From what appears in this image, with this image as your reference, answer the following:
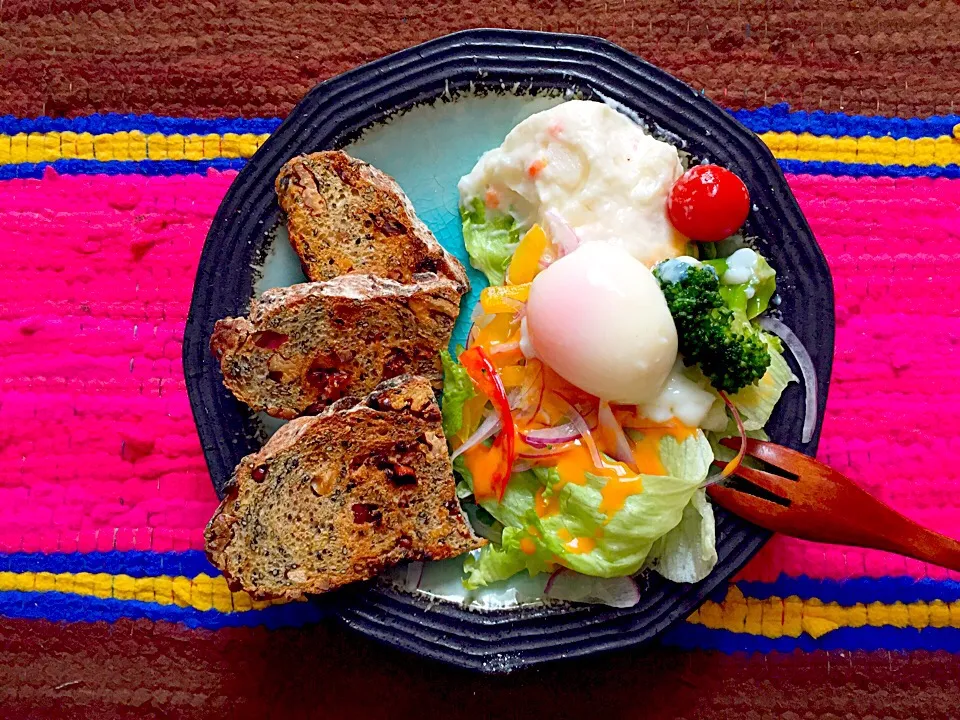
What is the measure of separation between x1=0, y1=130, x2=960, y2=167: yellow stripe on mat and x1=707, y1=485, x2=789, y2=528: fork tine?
1.12 meters

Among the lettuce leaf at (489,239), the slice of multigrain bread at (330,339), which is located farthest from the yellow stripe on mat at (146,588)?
the lettuce leaf at (489,239)

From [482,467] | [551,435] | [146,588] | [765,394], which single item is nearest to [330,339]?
[482,467]

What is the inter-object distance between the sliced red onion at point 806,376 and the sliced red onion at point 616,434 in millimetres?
486

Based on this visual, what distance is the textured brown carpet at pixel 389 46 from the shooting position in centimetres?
260

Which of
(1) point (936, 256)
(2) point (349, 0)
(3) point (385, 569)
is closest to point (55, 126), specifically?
(2) point (349, 0)

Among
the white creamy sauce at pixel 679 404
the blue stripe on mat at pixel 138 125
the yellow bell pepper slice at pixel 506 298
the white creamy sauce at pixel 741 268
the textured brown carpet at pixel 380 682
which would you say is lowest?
the textured brown carpet at pixel 380 682

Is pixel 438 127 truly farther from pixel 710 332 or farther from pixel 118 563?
pixel 118 563

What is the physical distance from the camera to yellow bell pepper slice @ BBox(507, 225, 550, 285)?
2225 millimetres

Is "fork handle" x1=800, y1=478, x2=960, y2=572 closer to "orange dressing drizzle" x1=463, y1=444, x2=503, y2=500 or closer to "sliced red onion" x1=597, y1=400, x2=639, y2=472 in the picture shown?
"sliced red onion" x1=597, y1=400, x2=639, y2=472

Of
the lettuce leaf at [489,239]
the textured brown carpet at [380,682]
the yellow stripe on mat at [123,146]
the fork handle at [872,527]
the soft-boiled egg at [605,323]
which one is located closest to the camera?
the soft-boiled egg at [605,323]

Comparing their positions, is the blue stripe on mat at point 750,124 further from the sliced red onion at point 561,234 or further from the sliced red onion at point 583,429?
the sliced red onion at point 583,429

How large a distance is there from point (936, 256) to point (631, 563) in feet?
4.79

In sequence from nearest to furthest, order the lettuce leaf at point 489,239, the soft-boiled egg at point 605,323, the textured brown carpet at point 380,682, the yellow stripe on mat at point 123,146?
1. the soft-boiled egg at point 605,323
2. the lettuce leaf at point 489,239
3. the textured brown carpet at point 380,682
4. the yellow stripe on mat at point 123,146

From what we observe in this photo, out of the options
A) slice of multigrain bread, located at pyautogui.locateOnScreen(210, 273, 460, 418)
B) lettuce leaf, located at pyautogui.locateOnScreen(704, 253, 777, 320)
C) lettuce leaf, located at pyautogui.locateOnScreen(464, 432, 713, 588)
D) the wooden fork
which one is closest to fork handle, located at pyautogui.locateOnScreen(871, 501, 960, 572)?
the wooden fork
